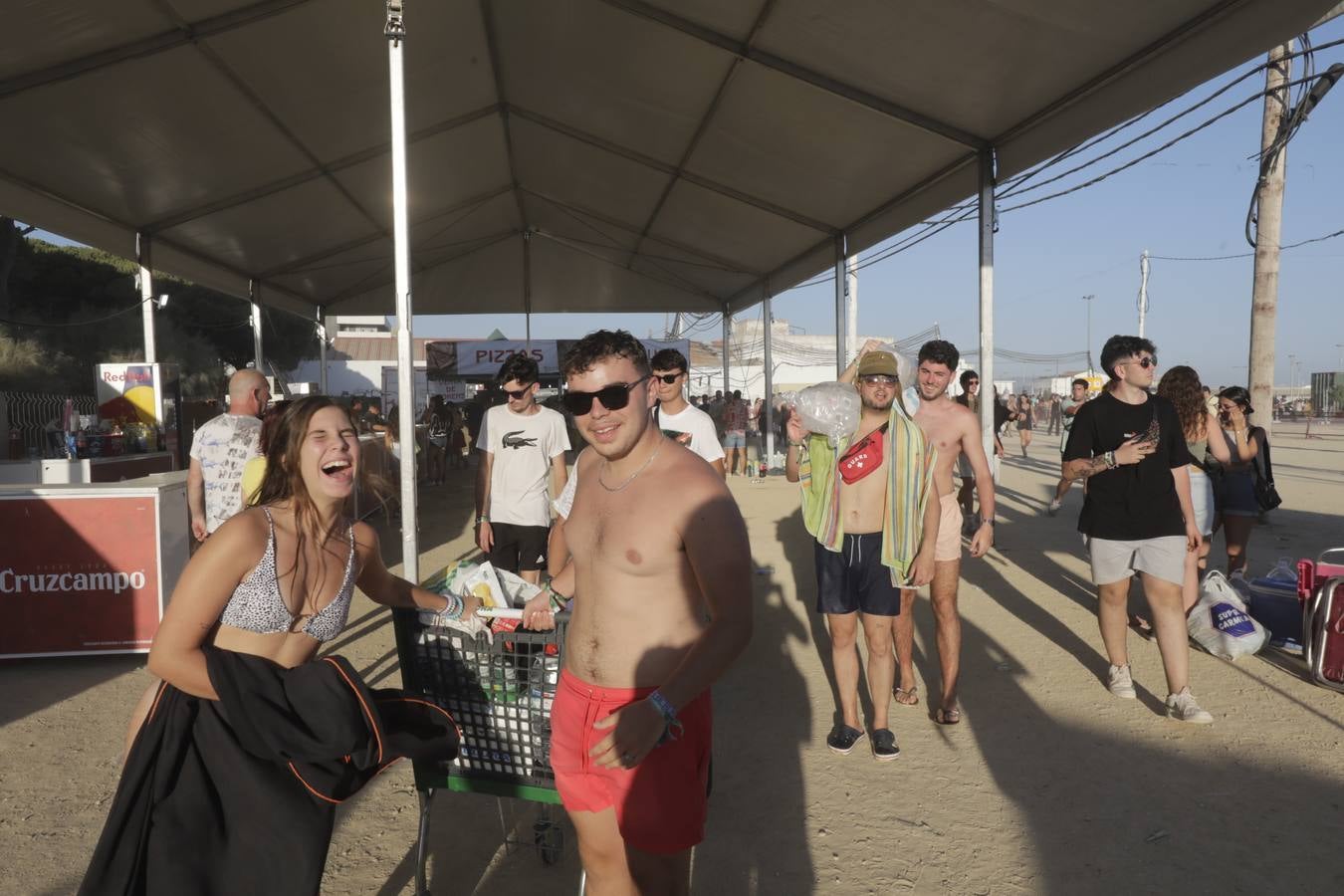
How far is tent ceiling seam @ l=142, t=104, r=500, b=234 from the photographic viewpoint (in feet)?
33.3

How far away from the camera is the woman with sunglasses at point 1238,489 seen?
6629mm

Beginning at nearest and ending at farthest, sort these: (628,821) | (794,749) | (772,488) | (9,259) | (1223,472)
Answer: (628,821) < (794,749) < (1223,472) < (772,488) < (9,259)

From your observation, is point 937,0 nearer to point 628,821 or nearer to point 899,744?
point 899,744

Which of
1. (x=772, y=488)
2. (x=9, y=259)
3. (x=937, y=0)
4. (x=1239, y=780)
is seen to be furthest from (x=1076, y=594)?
(x=9, y=259)

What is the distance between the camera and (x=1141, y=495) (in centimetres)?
441

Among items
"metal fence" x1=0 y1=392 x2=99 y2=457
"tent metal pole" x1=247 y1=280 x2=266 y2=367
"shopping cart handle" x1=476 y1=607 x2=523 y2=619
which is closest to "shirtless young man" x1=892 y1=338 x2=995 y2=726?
"shopping cart handle" x1=476 y1=607 x2=523 y2=619

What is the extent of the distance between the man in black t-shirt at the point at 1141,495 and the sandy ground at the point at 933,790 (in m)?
0.54

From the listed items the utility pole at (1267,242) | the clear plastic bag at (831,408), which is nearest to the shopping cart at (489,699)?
the clear plastic bag at (831,408)

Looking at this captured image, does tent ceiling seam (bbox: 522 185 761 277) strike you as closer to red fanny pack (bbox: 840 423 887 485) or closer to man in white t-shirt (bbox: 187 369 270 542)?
man in white t-shirt (bbox: 187 369 270 542)

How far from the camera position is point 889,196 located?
10125mm

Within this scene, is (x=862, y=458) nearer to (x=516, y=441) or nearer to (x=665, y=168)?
(x=516, y=441)

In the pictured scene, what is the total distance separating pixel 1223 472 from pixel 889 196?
5121 mm

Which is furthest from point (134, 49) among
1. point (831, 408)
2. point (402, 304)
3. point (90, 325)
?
point (90, 325)

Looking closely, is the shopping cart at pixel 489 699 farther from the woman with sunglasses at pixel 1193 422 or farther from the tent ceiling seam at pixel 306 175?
the tent ceiling seam at pixel 306 175
